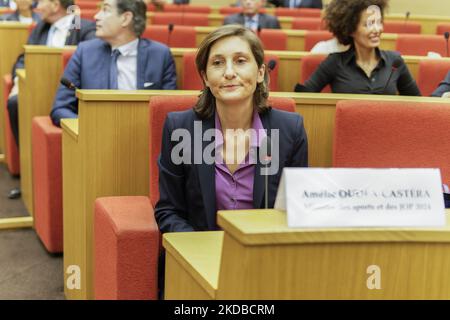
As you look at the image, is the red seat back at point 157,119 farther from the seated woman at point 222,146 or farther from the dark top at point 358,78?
the dark top at point 358,78

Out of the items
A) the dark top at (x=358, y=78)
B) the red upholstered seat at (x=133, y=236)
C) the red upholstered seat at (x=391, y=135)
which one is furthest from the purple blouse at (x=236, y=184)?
the dark top at (x=358, y=78)

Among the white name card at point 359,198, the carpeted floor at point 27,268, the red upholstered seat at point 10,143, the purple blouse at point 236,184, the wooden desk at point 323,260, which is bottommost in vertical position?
the carpeted floor at point 27,268

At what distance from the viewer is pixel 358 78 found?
2451mm

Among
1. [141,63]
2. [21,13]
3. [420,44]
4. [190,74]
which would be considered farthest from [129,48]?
[21,13]

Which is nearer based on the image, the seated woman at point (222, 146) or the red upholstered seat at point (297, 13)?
the seated woman at point (222, 146)

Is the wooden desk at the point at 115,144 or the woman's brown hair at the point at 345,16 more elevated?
the woman's brown hair at the point at 345,16

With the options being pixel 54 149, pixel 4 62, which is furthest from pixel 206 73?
pixel 4 62

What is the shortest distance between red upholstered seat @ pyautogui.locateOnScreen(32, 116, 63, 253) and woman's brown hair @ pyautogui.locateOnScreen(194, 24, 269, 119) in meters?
0.90

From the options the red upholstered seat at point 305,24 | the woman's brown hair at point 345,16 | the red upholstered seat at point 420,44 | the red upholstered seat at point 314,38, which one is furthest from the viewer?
the red upholstered seat at point 305,24

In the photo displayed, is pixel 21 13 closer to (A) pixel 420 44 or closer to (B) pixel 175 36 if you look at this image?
(B) pixel 175 36

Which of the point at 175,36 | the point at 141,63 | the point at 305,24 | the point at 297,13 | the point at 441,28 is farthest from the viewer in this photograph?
the point at 297,13

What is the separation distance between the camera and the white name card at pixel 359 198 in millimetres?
980

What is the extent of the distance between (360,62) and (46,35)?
4.60 feet

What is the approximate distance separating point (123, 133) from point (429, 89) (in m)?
1.21
